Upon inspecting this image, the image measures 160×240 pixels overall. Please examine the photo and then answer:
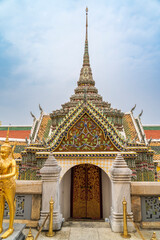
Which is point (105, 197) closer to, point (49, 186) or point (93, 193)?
point (93, 193)

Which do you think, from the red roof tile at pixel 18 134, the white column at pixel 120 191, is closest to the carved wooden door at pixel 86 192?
the white column at pixel 120 191

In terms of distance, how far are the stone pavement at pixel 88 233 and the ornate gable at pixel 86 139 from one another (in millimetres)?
2797

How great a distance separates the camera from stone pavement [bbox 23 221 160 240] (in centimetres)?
430

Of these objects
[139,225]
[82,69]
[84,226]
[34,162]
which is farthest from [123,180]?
[82,69]

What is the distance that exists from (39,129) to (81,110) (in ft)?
19.3

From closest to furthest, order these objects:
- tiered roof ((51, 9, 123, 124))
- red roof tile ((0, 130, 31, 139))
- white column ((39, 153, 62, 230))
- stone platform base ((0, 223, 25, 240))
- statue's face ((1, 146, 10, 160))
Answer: stone platform base ((0, 223, 25, 240)) < statue's face ((1, 146, 10, 160)) < white column ((39, 153, 62, 230)) < tiered roof ((51, 9, 123, 124)) < red roof tile ((0, 130, 31, 139))

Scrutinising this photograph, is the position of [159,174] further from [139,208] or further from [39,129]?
[39,129]

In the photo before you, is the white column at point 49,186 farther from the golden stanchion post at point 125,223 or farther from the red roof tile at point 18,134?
the red roof tile at point 18,134

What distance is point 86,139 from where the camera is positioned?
286 inches

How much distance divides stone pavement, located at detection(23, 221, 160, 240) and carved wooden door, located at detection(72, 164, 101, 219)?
11.8 feet

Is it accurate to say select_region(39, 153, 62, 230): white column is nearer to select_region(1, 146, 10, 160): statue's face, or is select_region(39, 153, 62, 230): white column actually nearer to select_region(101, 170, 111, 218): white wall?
select_region(1, 146, 10, 160): statue's face

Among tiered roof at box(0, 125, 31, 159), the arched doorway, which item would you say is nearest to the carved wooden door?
the arched doorway

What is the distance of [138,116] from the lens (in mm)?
13602

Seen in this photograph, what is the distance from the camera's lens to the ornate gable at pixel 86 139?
23.6 feet
